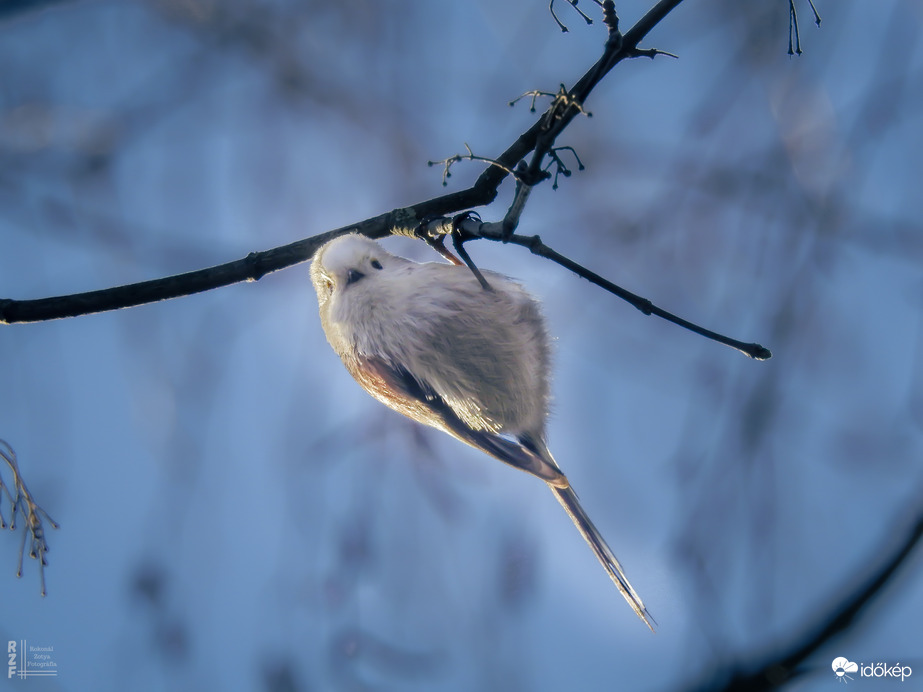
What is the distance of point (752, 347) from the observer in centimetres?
114

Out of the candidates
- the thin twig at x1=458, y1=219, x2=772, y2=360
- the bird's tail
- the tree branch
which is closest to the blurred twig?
the bird's tail

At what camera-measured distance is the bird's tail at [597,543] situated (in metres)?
1.66

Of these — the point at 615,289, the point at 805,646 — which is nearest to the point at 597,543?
the point at 805,646

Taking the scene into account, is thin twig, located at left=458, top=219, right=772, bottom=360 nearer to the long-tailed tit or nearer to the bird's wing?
the long-tailed tit

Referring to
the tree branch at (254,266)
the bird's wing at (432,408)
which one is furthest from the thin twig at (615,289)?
the bird's wing at (432,408)

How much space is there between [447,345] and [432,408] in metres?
0.22

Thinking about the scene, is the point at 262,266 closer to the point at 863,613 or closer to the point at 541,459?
the point at 541,459

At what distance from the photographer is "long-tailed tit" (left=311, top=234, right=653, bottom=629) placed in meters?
1.63

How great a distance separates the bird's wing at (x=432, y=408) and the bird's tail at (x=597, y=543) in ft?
0.36

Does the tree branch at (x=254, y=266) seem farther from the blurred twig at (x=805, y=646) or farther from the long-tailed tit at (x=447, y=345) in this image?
the blurred twig at (x=805, y=646)

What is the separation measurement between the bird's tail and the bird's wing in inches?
4.4

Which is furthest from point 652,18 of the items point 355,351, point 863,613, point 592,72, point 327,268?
point 863,613

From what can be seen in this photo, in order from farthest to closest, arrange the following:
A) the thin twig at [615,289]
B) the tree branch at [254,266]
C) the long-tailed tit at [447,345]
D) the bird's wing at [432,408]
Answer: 1. the bird's wing at [432,408]
2. the long-tailed tit at [447,345]
3. the tree branch at [254,266]
4. the thin twig at [615,289]

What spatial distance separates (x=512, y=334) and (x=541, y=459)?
1.27 ft
